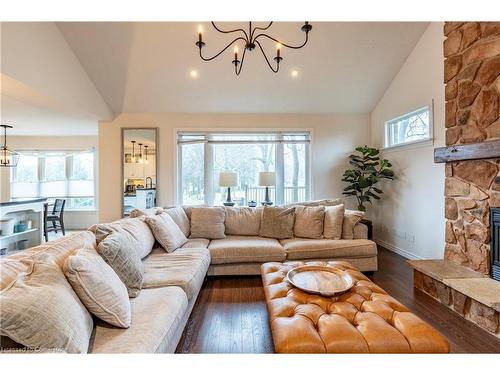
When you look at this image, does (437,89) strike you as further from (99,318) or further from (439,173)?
(99,318)

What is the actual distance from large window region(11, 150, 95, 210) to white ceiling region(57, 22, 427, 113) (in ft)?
9.77

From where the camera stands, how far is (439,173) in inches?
129

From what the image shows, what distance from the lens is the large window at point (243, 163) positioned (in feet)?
16.1

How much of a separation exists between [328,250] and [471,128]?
6.32ft

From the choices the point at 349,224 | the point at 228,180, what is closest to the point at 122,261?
the point at 349,224

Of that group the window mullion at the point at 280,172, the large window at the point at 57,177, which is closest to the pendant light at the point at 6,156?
the large window at the point at 57,177

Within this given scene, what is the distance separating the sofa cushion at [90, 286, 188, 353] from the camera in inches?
47.0

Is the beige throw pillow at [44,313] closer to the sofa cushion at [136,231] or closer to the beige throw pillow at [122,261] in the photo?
the beige throw pillow at [122,261]

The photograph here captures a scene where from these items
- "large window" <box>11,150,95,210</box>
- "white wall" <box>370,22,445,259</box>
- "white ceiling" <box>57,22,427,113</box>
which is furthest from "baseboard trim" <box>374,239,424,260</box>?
"large window" <box>11,150,95,210</box>

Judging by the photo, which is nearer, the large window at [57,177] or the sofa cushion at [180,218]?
the sofa cushion at [180,218]

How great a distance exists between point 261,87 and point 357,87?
1.64m

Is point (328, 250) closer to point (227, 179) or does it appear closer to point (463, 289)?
point (463, 289)

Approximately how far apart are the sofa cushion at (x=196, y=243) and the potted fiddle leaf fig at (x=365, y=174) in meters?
2.72

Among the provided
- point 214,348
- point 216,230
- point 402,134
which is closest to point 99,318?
point 214,348
